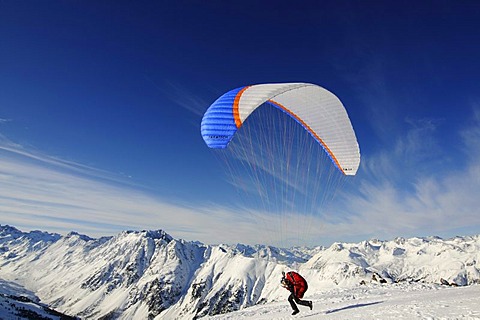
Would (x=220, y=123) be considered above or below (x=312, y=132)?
below

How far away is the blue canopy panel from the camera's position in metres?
15.3

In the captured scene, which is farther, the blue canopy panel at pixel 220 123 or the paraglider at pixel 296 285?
the blue canopy panel at pixel 220 123

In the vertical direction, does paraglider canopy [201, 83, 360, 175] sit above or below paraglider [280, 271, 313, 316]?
above

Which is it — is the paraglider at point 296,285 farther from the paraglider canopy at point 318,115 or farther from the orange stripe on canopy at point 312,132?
the orange stripe on canopy at point 312,132

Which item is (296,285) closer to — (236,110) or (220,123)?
(220,123)

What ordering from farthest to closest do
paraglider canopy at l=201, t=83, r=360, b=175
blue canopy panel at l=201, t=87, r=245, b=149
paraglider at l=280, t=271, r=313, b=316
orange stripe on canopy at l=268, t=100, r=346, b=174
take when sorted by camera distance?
orange stripe on canopy at l=268, t=100, r=346, b=174
paraglider canopy at l=201, t=83, r=360, b=175
blue canopy panel at l=201, t=87, r=245, b=149
paraglider at l=280, t=271, r=313, b=316

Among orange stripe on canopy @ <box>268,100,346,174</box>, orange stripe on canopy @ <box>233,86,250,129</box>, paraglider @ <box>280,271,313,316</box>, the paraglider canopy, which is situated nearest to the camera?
paraglider @ <box>280,271,313,316</box>

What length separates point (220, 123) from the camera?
15812 millimetres

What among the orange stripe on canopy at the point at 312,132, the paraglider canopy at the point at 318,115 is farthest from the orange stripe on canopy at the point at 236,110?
the orange stripe on canopy at the point at 312,132

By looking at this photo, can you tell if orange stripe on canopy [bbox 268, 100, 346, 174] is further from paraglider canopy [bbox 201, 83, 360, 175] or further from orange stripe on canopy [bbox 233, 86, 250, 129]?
orange stripe on canopy [bbox 233, 86, 250, 129]

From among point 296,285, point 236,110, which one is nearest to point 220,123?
point 236,110

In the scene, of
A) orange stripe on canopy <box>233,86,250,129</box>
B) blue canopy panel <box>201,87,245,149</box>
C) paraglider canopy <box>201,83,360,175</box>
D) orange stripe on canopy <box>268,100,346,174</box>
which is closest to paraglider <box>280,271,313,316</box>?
blue canopy panel <box>201,87,245,149</box>

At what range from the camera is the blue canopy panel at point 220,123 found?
15.3m

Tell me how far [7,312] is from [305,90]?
139410 mm
